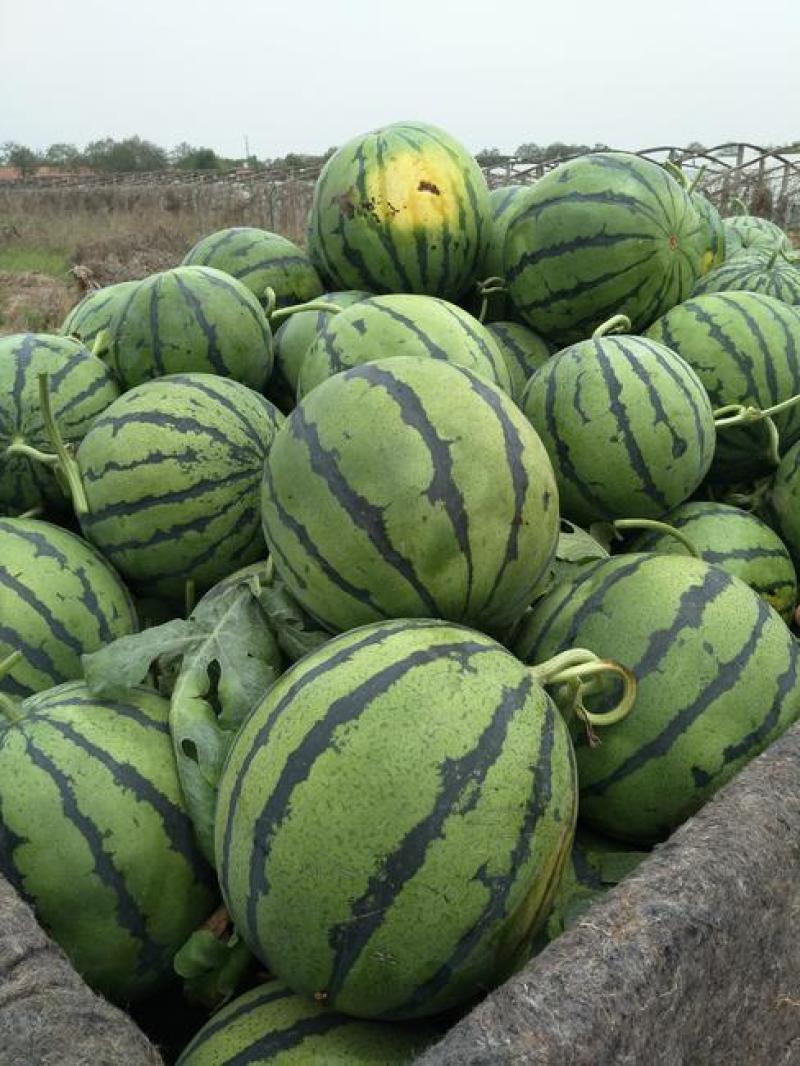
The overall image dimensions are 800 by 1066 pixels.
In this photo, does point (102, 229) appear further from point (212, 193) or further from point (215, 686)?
point (215, 686)

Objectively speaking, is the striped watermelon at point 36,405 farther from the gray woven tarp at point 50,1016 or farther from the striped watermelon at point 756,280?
the striped watermelon at point 756,280

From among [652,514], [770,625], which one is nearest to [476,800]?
[770,625]

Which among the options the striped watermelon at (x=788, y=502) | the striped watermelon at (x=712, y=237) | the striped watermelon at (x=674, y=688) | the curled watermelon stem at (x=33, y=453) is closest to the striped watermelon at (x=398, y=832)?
the striped watermelon at (x=674, y=688)

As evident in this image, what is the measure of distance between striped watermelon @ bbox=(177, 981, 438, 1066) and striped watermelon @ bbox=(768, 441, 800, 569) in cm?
144

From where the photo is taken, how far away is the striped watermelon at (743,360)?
237 cm

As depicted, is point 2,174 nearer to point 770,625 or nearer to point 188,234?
point 188,234

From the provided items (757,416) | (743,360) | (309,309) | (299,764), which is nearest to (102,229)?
(309,309)

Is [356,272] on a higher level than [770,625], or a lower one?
higher

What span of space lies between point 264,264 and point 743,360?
52.1 inches

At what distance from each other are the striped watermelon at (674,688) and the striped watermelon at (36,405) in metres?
1.15

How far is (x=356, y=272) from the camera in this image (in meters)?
2.70

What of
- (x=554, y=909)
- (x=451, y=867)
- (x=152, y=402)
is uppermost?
(x=152, y=402)

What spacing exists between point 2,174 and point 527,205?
125 feet

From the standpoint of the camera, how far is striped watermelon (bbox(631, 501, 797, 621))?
210 centimetres
